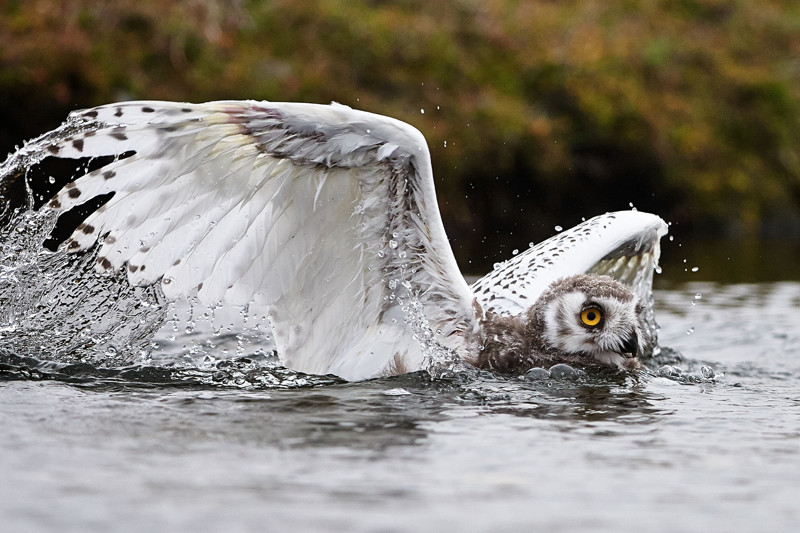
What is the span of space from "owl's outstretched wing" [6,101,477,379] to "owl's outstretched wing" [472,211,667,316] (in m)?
0.72

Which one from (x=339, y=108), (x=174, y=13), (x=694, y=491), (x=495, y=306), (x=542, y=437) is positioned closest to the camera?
(x=694, y=491)

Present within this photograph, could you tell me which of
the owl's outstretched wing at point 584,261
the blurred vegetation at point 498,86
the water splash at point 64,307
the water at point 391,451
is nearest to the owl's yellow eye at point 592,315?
the water at point 391,451

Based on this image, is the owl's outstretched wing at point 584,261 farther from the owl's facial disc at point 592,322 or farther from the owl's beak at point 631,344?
the owl's beak at point 631,344

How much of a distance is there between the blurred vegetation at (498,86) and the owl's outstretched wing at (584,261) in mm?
3057

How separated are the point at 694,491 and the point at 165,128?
2474 millimetres

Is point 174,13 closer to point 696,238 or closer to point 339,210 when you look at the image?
point 696,238

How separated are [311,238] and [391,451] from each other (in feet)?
5.08

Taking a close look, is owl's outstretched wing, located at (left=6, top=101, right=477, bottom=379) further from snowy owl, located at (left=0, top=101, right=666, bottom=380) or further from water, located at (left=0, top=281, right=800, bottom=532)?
water, located at (left=0, top=281, right=800, bottom=532)

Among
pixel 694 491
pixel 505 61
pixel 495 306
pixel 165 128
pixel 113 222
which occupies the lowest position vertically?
pixel 694 491

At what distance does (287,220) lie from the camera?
4742 millimetres

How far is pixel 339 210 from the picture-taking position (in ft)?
15.4

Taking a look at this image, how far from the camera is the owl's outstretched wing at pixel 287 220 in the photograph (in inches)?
Answer: 172

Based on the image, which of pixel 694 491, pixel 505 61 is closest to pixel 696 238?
pixel 505 61

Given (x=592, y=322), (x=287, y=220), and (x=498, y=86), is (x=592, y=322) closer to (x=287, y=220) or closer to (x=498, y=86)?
(x=287, y=220)
